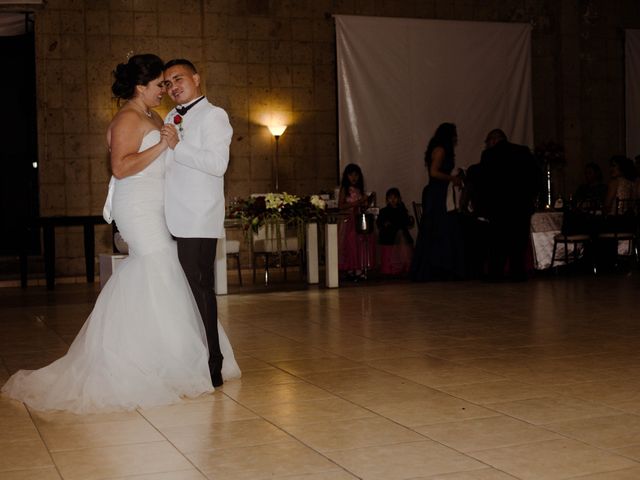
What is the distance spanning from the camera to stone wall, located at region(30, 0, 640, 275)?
1321 cm

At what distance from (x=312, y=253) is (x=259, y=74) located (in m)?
4.24

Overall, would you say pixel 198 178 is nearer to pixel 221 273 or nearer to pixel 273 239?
pixel 221 273

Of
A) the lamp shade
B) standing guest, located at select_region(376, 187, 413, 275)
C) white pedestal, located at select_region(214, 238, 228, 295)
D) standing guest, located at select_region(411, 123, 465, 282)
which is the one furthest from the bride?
the lamp shade

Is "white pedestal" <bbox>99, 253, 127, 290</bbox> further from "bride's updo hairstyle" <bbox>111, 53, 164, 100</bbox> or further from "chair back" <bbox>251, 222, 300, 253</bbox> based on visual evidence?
"bride's updo hairstyle" <bbox>111, 53, 164, 100</bbox>

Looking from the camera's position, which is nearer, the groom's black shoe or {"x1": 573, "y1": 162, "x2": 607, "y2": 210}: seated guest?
the groom's black shoe

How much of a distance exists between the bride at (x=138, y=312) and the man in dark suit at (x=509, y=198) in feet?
20.2

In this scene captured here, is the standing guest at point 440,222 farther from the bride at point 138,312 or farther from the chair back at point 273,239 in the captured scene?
the bride at point 138,312

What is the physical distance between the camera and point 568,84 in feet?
51.7

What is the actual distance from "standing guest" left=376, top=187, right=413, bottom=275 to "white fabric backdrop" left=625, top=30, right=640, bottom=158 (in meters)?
6.10

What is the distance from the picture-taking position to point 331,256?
34.2 feet

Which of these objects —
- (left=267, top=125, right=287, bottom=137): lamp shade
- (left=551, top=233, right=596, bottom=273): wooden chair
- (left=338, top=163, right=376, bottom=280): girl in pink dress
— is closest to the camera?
(left=551, top=233, right=596, bottom=273): wooden chair

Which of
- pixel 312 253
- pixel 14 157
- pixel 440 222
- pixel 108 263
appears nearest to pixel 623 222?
pixel 440 222

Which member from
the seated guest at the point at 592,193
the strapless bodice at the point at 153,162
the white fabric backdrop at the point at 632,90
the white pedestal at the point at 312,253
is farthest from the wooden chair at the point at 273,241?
the white fabric backdrop at the point at 632,90

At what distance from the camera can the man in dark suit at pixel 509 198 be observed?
33.9 feet
